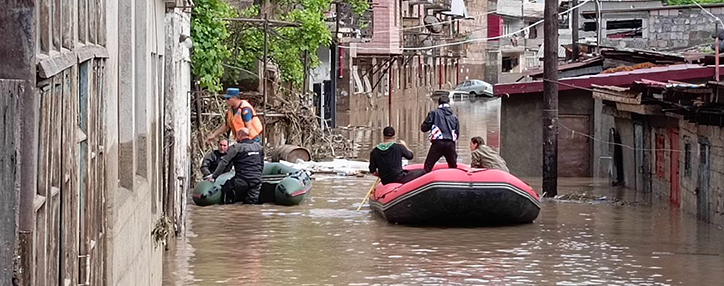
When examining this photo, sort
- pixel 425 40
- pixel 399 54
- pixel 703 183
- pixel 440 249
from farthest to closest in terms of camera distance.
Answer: pixel 425 40 → pixel 399 54 → pixel 703 183 → pixel 440 249

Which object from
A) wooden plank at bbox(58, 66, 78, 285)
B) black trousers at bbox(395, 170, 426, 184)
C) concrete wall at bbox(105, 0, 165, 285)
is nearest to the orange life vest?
black trousers at bbox(395, 170, 426, 184)

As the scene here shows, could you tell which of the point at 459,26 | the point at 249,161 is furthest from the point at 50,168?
the point at 459,26

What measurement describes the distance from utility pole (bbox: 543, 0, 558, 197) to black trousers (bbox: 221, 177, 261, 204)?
16.8 ft

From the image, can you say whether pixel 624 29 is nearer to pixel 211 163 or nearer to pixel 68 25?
pixel 211 163

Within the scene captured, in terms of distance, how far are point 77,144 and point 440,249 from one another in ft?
38.3

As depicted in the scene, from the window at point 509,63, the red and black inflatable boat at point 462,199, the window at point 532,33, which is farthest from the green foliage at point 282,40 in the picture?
the window at point 509,63

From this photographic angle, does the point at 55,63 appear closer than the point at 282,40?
Yes

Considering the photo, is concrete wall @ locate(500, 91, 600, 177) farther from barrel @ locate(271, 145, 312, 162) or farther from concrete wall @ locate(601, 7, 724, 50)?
concrete wall @ locate(601, 7, 724, 50)

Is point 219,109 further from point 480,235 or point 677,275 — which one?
point 677,275

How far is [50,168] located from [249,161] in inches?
610

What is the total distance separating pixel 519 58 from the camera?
96.9m

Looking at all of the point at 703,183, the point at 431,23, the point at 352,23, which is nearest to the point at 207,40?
the point at 703,183

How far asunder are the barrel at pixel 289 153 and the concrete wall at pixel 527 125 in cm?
420

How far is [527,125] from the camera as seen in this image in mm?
27781
